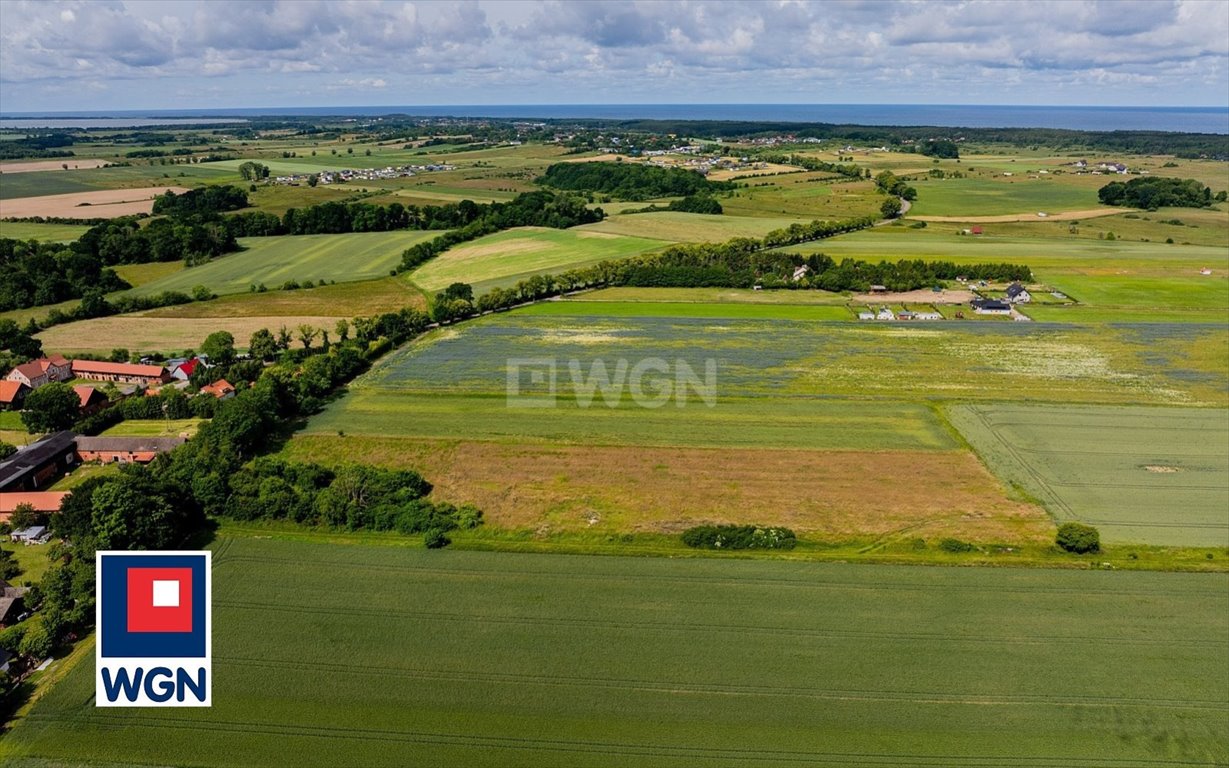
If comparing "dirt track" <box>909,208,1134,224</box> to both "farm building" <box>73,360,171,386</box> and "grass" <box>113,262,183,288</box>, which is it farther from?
"farm building" <box>73,360,171,386</box>

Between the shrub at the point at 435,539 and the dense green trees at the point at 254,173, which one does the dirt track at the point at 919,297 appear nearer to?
the shrub at the point at 435,539

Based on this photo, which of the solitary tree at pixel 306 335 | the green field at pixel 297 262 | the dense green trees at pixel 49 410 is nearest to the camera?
the dense green trees at pixel 49 410

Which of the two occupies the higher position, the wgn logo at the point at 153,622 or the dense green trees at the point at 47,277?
the dense green trees at the point at 47,277

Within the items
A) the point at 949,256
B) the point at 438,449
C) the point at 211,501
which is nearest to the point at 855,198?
the point at 949,256

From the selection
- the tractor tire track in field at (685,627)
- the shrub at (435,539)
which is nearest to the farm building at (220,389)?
the shrub at (435,539)

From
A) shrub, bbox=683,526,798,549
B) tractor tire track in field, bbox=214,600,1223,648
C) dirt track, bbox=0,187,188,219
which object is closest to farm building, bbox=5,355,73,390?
tractor tire track in field, bbox=214,600,1223,648

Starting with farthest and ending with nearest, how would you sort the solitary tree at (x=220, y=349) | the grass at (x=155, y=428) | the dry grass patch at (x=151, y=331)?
the dry grass patch at (x=151, y=331) < the solitary tree at (x=220, y=349) < the grass at (x=155, y=428)

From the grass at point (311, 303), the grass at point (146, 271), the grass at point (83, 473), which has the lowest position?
the grass at point (83, 473)

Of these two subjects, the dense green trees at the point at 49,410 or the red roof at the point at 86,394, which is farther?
the red roof at the point at 86,394
